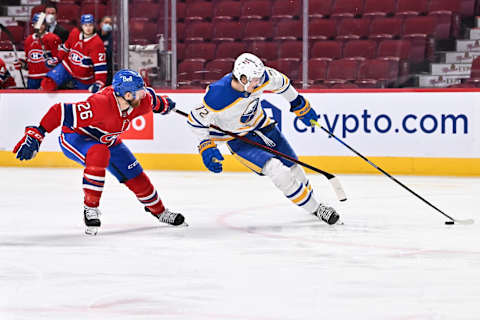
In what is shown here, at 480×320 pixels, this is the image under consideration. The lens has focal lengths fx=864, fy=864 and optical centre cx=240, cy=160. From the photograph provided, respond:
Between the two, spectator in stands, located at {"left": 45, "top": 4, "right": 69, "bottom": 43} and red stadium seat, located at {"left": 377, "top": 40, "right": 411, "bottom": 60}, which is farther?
spectator in stands, located at {"left": 45, "top": 4, "right": 69, "bottom": 43}

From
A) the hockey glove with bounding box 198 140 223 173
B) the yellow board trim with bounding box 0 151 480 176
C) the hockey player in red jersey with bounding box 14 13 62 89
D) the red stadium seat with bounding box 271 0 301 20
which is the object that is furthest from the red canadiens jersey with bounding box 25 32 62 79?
the hockey glove with bounding box 198 140 223 173

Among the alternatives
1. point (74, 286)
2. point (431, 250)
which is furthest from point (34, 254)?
point (431, 250)

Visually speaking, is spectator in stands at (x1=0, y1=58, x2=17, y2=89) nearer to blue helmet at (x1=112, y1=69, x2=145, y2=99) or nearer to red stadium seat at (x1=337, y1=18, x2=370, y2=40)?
red stadium seat at (x1=337, y1=18, x2=370, y2=40)

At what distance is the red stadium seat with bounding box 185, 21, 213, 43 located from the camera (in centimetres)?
865

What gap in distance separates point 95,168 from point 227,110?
2.87 feet

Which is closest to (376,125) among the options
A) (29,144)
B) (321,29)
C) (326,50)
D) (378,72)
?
(378,72)

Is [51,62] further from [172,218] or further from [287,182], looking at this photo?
[287,182]

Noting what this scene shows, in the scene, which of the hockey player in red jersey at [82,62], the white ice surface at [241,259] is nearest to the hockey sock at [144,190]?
the white ice surface at [241,259]

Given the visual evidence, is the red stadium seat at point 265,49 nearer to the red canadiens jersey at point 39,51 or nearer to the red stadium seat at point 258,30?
the red stadium seat at point 258,30

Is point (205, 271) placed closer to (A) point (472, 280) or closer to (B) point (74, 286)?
(B) point (74, 286)

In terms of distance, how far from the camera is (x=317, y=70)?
8.43 metres

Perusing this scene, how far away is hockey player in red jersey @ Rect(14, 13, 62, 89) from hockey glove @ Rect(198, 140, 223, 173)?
4.87m

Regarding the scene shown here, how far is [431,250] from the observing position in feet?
13.9

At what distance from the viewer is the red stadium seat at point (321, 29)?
8.23 m
